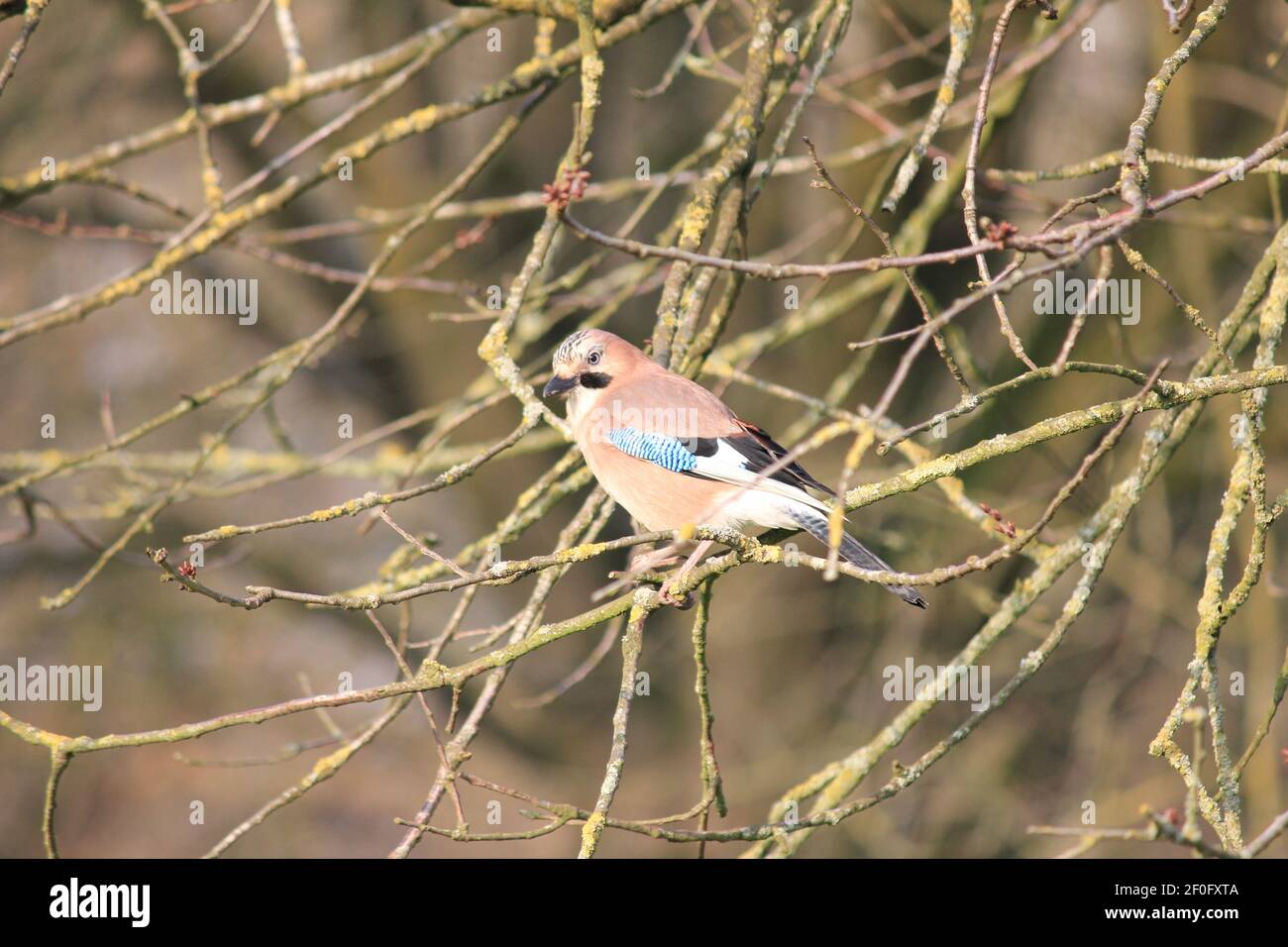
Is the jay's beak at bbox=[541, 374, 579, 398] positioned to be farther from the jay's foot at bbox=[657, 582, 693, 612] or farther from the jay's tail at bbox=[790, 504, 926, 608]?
the jay's foot at bbox=[657, 582, 693, 612]

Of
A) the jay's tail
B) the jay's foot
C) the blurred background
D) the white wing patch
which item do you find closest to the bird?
the white wing patch

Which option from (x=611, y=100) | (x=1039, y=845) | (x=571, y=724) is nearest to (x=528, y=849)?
(x=571, y=724)

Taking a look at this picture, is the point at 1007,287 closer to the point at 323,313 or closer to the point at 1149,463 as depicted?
the point at 1149,463

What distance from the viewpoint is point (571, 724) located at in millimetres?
9281

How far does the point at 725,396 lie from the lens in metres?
8.21

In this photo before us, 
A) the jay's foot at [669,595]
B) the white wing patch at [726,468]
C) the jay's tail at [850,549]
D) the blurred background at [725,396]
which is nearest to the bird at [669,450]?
the white wing patch at [726,468]

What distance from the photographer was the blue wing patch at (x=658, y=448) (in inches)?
188

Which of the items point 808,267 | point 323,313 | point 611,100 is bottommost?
point 808,267

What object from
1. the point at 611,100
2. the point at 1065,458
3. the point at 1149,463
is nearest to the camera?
the point at 1149,463

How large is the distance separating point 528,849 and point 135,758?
205 inches

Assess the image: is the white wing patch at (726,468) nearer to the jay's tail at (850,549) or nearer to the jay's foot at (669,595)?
the jay's tail at (850,549)

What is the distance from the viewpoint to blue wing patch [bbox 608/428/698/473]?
4770 millimetres

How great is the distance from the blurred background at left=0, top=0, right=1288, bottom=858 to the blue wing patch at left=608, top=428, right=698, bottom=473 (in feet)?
4.23

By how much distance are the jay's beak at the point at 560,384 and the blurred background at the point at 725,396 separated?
2.73ft
